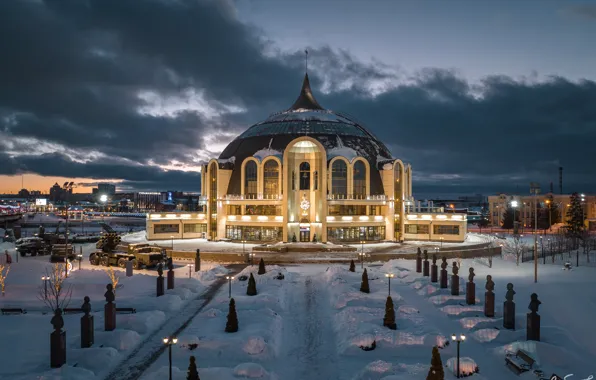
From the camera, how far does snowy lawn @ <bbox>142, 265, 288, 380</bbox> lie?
53.9ft

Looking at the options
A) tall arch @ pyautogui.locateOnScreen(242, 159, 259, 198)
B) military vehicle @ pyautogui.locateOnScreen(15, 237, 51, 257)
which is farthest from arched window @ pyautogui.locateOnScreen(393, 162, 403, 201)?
military vehicle @ pyautogui.locateOnScreen(15, 237, 51, 257)

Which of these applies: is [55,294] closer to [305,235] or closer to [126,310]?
[126,310]

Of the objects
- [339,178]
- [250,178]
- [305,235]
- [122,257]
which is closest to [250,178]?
[250,178]

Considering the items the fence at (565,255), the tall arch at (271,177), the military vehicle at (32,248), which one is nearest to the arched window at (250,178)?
the tall arch at (271,177)

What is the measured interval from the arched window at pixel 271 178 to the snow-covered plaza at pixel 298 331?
33.5m

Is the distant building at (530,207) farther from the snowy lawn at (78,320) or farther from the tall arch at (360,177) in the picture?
the snowy lawn at (78,320)

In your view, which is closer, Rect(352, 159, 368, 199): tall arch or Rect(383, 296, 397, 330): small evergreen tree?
Rect(383, 296, 397, 330): small evergreen tree

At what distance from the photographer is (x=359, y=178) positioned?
67.6 meters

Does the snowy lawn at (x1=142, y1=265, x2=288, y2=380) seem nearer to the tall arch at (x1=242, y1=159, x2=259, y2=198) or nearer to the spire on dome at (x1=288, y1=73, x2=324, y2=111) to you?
the tall arch at (x1=242, y1=159, x2=259, y2=198)

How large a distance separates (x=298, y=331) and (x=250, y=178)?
1880 inches

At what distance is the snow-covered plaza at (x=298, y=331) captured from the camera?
664 inches

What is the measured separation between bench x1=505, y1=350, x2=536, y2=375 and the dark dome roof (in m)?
50.9

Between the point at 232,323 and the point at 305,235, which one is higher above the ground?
the point at 305,235

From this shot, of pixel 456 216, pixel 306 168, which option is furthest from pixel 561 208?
pixel 306 168
